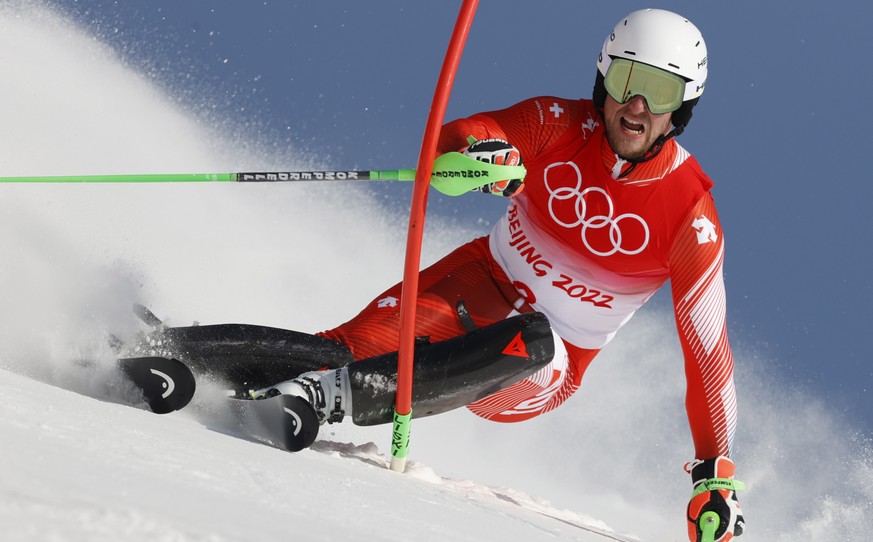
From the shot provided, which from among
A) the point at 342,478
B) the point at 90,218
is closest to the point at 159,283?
the point at 90,218

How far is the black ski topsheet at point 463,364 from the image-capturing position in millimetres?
3078

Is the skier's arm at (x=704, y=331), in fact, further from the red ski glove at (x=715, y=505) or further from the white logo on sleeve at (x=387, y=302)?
the white logo on sleeve at (x=387, y=302)

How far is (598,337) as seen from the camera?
12.9ft

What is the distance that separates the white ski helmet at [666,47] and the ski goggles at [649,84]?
0.02m

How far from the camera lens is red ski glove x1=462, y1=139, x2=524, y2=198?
3.02 meters

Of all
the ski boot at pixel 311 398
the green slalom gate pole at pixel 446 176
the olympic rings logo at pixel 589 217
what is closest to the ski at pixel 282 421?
the ski boot at pixel 311 398

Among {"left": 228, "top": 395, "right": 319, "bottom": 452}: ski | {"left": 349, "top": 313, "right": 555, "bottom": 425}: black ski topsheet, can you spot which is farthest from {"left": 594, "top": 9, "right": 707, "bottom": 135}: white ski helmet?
{"left": 228, "top": 395, "right": 319, "bottom": 452}: ski

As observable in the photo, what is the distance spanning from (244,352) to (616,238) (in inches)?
52.2

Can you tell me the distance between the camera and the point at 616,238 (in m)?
3.58

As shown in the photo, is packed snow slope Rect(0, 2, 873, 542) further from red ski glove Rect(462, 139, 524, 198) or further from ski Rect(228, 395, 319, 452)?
red ski glove Rect(462, 139, 524, 198)

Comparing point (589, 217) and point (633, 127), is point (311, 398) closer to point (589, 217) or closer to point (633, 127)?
point (589, 217)

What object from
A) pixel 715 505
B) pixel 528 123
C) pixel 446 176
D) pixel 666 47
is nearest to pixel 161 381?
pixel 446 176

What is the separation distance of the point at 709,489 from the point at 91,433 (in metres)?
2.11

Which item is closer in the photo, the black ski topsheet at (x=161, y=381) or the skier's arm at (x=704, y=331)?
the black ski topsheet at (x=161, y=381)
